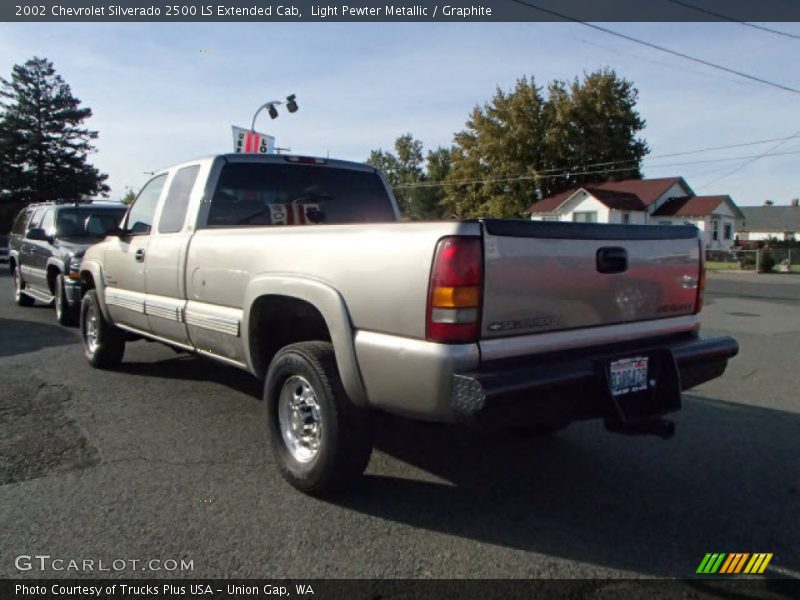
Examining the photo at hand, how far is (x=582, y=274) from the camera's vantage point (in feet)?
10.7

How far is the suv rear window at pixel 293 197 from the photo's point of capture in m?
4.91

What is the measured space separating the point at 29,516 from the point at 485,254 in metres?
2.66

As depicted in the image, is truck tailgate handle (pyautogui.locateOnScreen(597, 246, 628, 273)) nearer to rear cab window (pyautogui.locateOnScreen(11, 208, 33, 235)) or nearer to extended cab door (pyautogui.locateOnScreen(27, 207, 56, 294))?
extended cab door (pyautogui.locateOnScreen(27, 207, 56, 294))

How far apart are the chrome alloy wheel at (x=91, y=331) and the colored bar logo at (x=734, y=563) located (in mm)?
5633

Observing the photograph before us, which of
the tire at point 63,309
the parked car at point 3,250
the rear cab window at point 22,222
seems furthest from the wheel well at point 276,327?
the parked car at point 3,250

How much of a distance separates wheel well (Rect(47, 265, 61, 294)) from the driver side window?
4227 mm

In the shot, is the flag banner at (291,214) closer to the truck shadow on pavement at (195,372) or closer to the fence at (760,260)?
the truck shadow on pavement at (195,372)

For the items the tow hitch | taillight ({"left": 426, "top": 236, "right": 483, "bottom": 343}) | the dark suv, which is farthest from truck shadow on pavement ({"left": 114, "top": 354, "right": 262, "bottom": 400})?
the tow hitch

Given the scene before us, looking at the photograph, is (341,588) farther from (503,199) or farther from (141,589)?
(503,199)

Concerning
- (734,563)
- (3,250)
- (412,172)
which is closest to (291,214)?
(734,563)

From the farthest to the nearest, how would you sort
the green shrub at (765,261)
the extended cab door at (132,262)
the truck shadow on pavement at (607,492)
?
the green shrub at (765,261) < the extended cab door at (132,262) < the truck shadow on pavement at (607,492)

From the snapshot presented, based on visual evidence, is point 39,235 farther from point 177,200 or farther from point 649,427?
point 649,427

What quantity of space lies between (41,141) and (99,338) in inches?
1978

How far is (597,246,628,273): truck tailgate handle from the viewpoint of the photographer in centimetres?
334
